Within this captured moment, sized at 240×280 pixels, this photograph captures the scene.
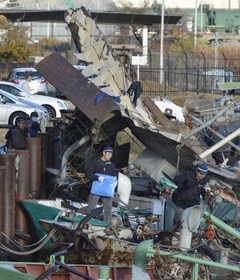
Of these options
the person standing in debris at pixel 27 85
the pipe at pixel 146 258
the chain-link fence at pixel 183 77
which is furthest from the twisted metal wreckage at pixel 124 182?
the chain-link fence at pixel 183 77

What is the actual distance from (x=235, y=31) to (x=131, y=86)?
235 ft

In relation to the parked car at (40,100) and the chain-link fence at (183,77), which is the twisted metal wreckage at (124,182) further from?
the chain-link fence at (183,77)

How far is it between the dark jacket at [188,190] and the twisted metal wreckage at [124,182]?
58cm

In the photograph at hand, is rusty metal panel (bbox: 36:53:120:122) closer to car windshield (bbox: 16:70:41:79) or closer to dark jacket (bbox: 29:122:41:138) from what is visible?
dark jacket (bbox: 29:122:41:138)

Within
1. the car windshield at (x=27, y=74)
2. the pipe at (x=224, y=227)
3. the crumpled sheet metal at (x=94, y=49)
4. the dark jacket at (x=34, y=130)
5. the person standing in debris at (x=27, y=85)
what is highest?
the crumpled sheet metal at (x=94, y=49)

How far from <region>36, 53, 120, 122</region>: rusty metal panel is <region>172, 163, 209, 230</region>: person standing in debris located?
1.79 m

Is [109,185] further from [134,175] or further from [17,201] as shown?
[134,175]

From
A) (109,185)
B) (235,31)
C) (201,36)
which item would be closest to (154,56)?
(201,36)

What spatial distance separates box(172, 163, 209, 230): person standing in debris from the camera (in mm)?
13484

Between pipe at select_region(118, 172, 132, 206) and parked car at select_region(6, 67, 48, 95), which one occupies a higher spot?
parked car at select_region(6, 67, 48, 95)

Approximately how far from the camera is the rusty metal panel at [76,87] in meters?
14.6

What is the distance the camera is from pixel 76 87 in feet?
48.6

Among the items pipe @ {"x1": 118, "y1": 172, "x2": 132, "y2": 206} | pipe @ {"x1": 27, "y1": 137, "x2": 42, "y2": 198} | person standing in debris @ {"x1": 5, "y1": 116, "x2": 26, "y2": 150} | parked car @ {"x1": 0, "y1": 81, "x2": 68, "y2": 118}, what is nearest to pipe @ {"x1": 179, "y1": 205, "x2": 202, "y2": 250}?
pipe @ {"x1": 118, "y1": 172, "x2": 132, "y2": 206}

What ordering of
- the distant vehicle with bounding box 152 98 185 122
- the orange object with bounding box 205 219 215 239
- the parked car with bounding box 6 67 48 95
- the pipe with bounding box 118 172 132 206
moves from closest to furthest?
1. the orange object with bounding box 205 219 215 239
2. the pipe with bounding box 118 172 132 206
3. the distant vehicle with bounding box 152 98 185 122
4. the parked car with bounding box 6 67 48 95
